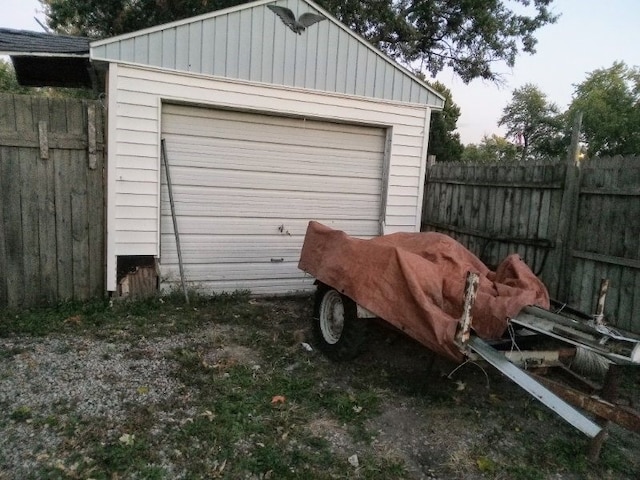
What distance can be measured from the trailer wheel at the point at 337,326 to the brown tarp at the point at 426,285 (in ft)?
0.90

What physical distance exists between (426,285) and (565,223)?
2.85 metres

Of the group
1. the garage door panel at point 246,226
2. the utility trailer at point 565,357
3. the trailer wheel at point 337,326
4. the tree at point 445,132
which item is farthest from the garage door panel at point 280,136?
the tree at point 445,132

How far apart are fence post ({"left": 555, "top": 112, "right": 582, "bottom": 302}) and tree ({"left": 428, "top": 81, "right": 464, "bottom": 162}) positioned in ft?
39.9

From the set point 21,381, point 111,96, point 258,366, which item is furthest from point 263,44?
point 21,381

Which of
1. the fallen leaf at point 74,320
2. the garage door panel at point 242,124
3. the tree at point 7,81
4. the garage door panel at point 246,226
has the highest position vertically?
the tree at point 7,81

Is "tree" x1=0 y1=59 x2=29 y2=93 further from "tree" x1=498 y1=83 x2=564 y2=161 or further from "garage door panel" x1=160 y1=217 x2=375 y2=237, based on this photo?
"tree" x1=498 y1=83 x2=564 y2=161

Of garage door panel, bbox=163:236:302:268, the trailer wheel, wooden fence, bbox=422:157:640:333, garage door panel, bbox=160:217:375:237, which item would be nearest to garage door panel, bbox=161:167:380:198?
garage door panel, bbox=160:217:375:237

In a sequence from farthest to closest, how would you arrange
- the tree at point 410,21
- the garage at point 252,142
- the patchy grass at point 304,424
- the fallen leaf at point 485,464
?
the tree at point 410,21 → the garage at point 252,142 → the fallen leaf at point 485,464 → the patchy grass at point 304,424

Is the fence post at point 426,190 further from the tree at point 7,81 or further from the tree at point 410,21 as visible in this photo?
the tree at point 7,81

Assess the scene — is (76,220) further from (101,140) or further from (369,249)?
(369,249)

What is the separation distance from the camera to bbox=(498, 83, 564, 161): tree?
126 ft

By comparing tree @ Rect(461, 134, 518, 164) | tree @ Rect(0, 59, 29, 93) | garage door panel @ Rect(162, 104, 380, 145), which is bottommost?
garage door panel @ Rect(162, 104, 380, 145)

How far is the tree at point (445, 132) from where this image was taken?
57.6ft

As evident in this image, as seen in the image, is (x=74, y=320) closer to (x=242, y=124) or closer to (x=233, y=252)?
(x=233, y=252)
